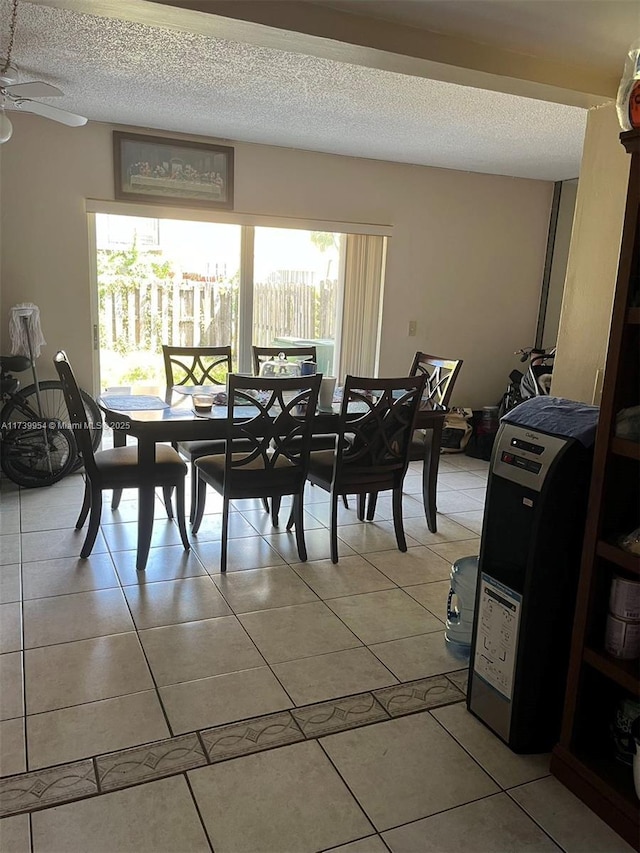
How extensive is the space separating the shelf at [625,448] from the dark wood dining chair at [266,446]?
60.9 inches

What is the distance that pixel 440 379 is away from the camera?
162 inches

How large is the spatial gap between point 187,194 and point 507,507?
3.56 meters

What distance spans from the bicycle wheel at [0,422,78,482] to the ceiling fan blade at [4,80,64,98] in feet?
6.82

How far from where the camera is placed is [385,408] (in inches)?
124

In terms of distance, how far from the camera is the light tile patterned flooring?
162cm

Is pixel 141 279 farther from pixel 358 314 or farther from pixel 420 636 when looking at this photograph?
pixel 420 636

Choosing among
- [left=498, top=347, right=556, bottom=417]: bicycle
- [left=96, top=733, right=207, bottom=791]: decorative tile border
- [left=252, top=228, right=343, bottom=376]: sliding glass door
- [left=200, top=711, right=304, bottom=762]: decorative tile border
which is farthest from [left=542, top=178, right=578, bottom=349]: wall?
[left=96, top=733, right=207, bottom=791]: decorative tile border

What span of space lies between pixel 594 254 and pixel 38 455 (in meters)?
3.50

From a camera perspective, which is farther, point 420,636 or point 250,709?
point 420,636

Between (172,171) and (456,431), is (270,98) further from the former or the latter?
(456,431)

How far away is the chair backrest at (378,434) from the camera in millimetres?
3123

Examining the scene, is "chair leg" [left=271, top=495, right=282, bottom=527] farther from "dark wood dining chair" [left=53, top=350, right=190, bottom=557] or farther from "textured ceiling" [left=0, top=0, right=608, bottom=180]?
"textured ceiling" [left=0, top=0, right=608, bottom=180]

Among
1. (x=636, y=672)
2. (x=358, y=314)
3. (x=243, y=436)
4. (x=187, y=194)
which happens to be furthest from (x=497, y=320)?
(x=636, y=672)

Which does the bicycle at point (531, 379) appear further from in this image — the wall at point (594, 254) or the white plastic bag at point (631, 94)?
the white plastic bag at point (631, 94)
